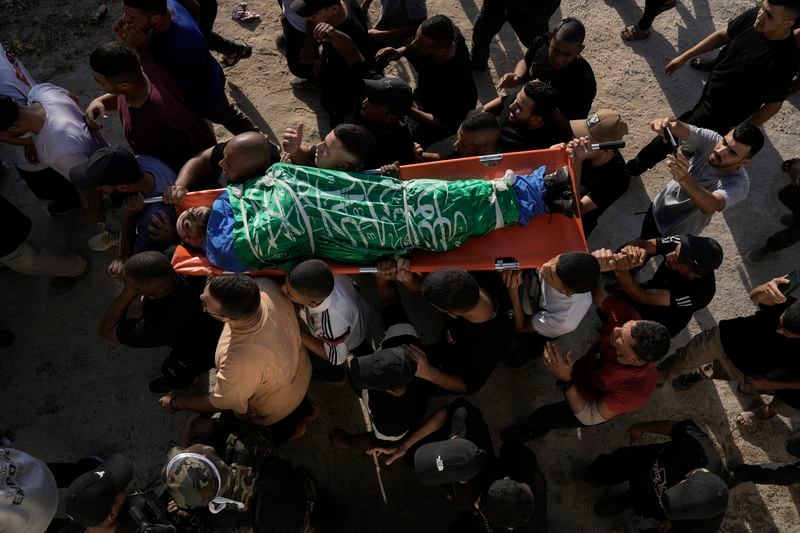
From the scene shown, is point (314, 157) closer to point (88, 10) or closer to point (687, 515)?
point (687, 515)

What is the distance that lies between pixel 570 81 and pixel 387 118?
1.40 m

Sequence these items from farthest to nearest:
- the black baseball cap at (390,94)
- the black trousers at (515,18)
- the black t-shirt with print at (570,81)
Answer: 1. the black trousers at (515,18)
2. the black t-shirt with print at (570,81)
3. the black baseball cap at (390,94)

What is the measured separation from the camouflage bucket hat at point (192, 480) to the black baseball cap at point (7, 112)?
235cm

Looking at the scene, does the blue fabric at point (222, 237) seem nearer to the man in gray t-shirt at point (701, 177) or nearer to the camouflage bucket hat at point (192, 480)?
the camouflage bucket hat at point (192, 480)

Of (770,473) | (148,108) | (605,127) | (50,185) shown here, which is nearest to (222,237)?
(148,108)

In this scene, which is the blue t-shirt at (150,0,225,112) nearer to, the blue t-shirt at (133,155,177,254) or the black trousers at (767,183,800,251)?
the blue t-shirt at (133,155,177,254)

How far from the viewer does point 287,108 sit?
210 inches

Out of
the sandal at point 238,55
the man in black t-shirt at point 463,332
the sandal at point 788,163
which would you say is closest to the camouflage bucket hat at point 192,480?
the man in black t-shirt at point 463,332

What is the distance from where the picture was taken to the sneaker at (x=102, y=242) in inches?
179

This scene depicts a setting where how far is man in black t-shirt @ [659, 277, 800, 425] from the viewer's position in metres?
3.24

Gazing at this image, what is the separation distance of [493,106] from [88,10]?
14.3 ft

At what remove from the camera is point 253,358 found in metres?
2.93

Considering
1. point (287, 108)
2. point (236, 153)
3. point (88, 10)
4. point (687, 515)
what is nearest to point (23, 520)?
point (236, 153)

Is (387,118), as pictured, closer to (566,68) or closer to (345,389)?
(566,68)
